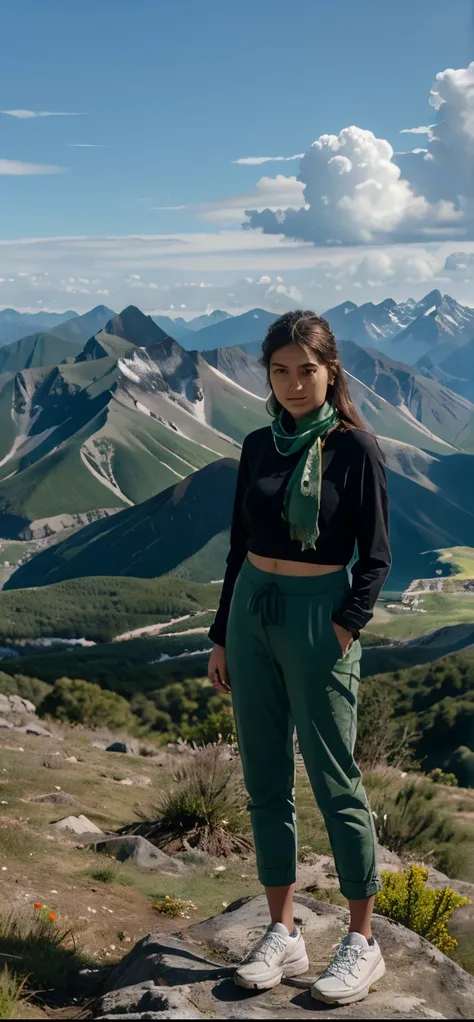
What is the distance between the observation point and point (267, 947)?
3.96 metres

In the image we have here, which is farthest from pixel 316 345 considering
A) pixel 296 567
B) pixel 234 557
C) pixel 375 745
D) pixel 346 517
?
pixel 375 745

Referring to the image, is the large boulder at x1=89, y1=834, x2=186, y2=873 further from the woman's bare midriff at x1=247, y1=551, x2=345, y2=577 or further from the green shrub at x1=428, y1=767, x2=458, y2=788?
the green shrub at x1=428, y1=767, x2=458, y2=788

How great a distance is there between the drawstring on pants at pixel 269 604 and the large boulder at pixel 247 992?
1442 mm

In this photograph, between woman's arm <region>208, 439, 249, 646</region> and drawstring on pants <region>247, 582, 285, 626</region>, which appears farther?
woman's arm <region>208, 439, 249, 646</region>

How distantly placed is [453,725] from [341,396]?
47.3 m

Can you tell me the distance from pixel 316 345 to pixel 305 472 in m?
0.53

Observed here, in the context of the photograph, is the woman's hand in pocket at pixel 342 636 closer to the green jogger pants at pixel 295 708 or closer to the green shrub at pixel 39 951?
the green jogger pants at pixel 295 708

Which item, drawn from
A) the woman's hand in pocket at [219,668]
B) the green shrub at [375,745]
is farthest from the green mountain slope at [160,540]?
the woman's hand in pocket at [219,668]

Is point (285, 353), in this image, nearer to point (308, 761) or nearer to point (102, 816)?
point (308, 761)

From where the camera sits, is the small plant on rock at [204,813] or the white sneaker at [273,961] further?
the small plant on rock at [204,813]

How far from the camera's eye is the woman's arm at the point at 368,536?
150 inches

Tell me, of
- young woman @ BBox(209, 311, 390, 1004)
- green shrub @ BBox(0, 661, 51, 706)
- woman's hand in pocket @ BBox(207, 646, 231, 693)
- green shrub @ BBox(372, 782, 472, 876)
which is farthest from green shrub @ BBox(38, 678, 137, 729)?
young woman @ BBox(209, 311, 390, 1004)

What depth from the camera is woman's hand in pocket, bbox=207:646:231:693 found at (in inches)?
171

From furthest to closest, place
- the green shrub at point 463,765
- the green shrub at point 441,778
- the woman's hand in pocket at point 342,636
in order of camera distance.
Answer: the green shrub at point 463,765 → the green shrub at point 441,778 → the woman's hand in pocket at point 342,636
